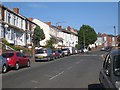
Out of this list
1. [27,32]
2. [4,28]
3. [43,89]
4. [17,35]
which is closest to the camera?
[43,89]

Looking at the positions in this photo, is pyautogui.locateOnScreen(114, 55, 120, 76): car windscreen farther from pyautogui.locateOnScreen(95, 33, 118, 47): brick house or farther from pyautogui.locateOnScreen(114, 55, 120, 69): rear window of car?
pyautogui.locateOnScreen(95, 33, 118, 47): brick house

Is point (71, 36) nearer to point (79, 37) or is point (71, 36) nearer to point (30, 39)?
point (79, 37)

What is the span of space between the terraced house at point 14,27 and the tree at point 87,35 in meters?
51.8

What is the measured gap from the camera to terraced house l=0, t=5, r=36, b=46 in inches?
1770

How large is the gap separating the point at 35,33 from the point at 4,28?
57.0 feet

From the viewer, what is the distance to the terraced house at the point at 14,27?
4495cm

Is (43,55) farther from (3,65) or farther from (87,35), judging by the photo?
(87,35)

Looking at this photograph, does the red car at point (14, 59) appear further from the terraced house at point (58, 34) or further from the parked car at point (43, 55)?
the terraced house at point (58, 34)

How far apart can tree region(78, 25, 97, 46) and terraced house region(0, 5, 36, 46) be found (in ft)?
170

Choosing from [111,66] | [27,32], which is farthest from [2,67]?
[27,32]

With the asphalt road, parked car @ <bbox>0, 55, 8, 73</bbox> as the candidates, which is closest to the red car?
the asphalt road

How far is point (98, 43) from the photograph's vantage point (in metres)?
165

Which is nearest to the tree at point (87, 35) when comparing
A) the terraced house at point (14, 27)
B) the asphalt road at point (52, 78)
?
the terraced house at point (14, 27)

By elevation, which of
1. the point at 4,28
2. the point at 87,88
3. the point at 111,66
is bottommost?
the point at 87,88
